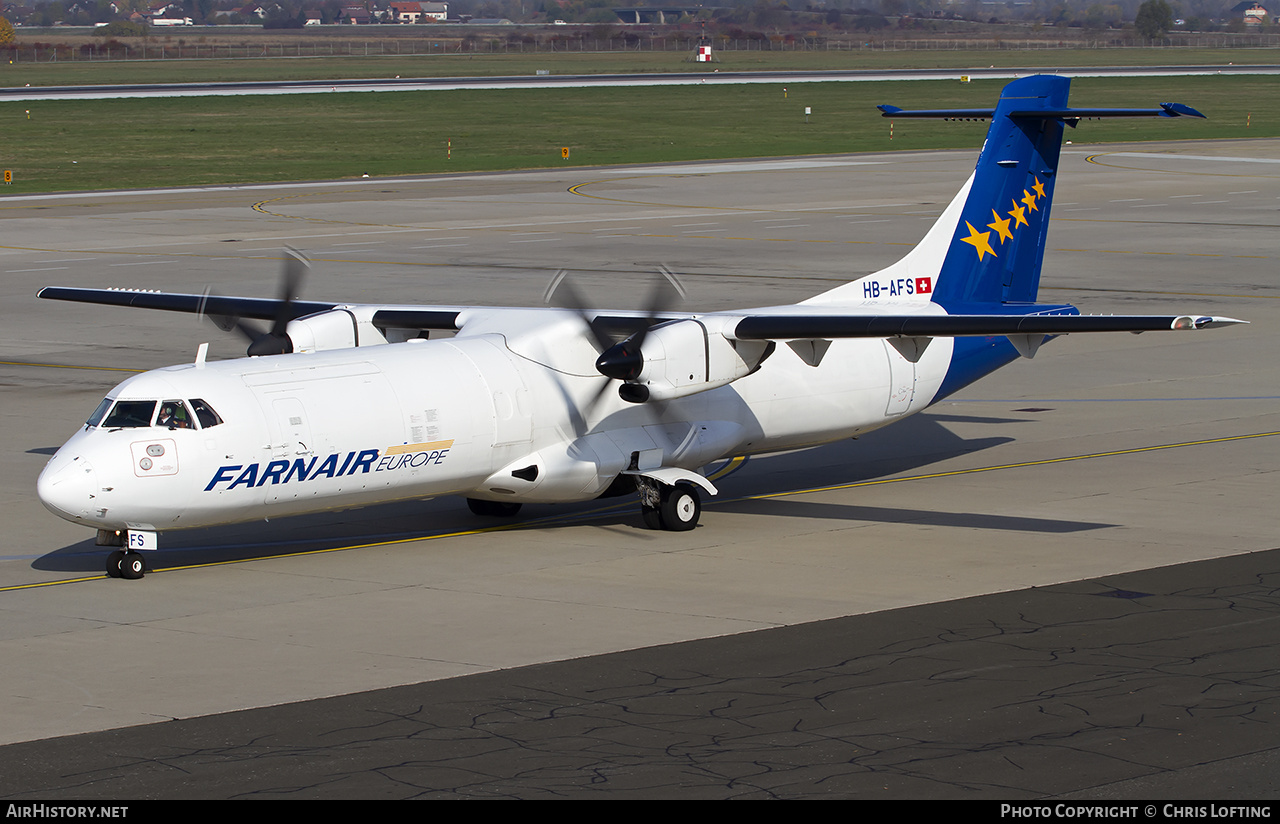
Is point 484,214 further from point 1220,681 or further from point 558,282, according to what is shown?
point 1220,681

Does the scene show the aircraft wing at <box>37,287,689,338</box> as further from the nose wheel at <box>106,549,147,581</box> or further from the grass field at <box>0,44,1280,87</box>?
the grass field at <box>0,44,1280,87</box>

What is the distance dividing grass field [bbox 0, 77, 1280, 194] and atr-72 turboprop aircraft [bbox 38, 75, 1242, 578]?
52559 millimetres

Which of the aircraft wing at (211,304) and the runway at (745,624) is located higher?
the aircraft wing at (211,304)

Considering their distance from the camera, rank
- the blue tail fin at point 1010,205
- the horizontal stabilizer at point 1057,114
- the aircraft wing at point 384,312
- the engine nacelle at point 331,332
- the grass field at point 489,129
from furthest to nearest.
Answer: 1. the grass field at point 489,129
2. the blue tail fin at point 1010,205
3. the horizontal stabilizer at point 1057,114
4. the engine nacelle at point 331,332
5. the aircraft wing at point 384,312

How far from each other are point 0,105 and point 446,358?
3681 inches

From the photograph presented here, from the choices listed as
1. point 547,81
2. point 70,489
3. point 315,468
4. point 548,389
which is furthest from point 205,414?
point 547,81

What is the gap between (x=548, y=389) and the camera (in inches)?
747

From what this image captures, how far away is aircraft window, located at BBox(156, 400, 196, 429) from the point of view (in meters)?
16.6

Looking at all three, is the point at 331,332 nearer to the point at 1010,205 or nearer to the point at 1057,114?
the point at 1010,205

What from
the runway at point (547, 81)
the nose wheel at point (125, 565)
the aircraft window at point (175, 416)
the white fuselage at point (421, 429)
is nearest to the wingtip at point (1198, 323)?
the white fuselage at point (421, 429)

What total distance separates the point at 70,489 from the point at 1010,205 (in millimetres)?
14063

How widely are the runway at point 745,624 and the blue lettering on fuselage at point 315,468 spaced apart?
3.61 feet

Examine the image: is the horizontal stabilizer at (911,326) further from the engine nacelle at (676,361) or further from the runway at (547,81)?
the runway at (547,81)

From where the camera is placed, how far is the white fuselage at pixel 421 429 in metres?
16.5
